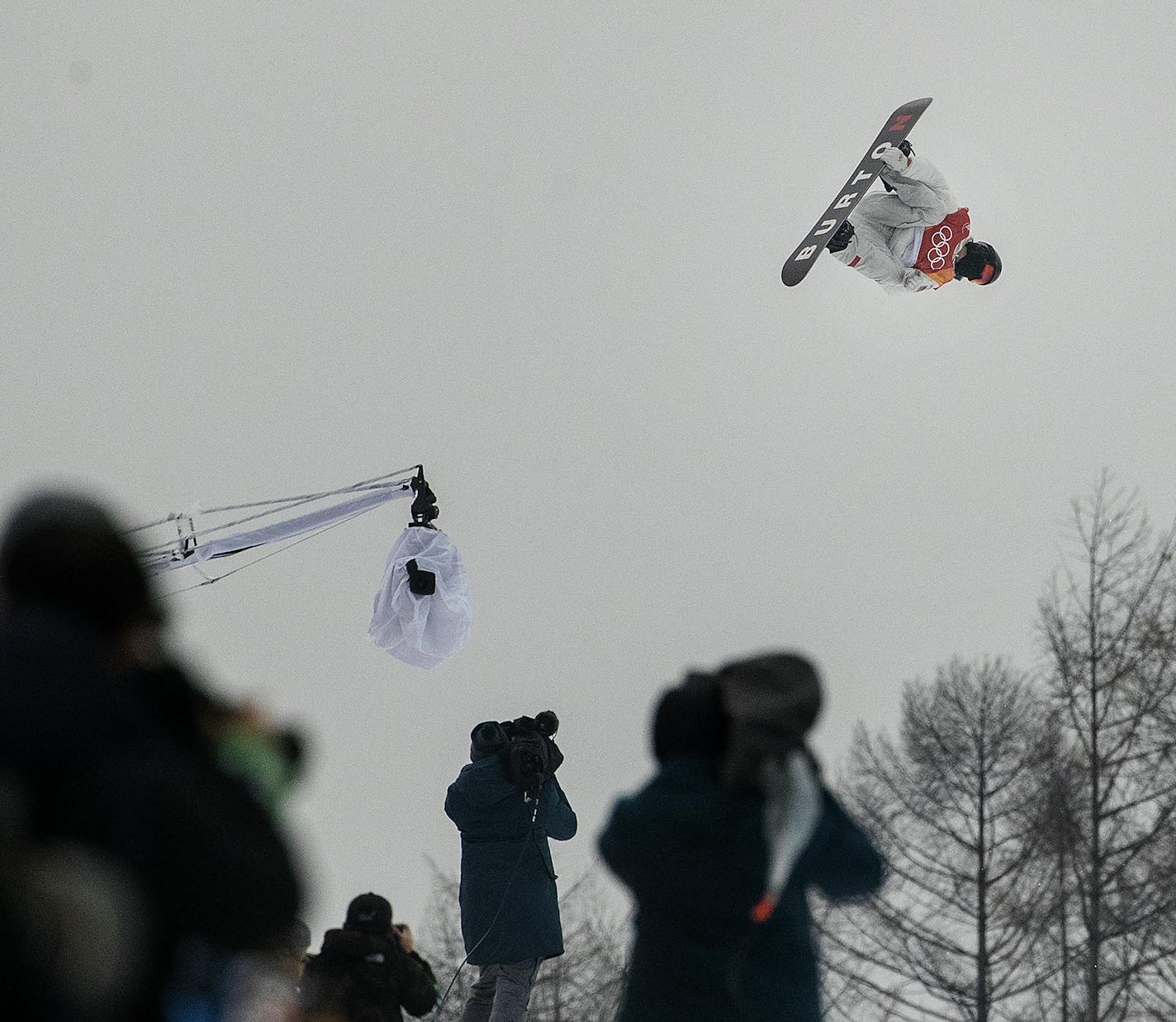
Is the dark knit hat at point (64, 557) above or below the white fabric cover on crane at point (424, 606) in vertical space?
below

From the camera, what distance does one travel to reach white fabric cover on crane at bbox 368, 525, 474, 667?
9555 mm

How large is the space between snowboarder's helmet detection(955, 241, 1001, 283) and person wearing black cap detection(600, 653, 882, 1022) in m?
8.96

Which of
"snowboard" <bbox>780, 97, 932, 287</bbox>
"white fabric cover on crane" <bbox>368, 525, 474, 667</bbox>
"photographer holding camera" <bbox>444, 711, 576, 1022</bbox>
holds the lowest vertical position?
"photographer holding camera" <bbox>444, 711, 576, 1022</bbox>

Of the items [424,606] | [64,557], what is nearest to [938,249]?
[424,606]

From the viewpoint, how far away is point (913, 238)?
1157 centimetres

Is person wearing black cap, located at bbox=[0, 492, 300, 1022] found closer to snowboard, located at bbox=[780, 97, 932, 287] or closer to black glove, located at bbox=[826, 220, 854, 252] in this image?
snowboard, located at bbox=[780, 97, 932, 287]

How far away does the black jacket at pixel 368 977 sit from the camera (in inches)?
182

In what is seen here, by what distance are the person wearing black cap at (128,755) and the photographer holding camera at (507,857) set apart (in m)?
4.10

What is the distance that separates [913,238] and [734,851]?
894 cm

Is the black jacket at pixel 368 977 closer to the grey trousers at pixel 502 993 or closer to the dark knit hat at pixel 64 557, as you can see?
the grey trousers at pixel 502 993

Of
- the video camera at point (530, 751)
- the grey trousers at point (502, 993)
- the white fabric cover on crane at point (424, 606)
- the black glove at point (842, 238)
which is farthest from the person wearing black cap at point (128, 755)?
the black glove at point (842, 238)

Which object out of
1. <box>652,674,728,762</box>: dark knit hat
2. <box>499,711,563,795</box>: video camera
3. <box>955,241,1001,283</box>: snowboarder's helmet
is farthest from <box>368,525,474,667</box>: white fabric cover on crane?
<box>652,674,728,762</box>: dark knit hat

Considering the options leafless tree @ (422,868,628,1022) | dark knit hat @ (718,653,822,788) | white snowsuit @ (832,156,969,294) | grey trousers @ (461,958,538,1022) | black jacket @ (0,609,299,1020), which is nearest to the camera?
black jacket @ (0,609,299,1020)

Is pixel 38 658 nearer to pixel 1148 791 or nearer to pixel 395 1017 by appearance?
pixel 395 1017
